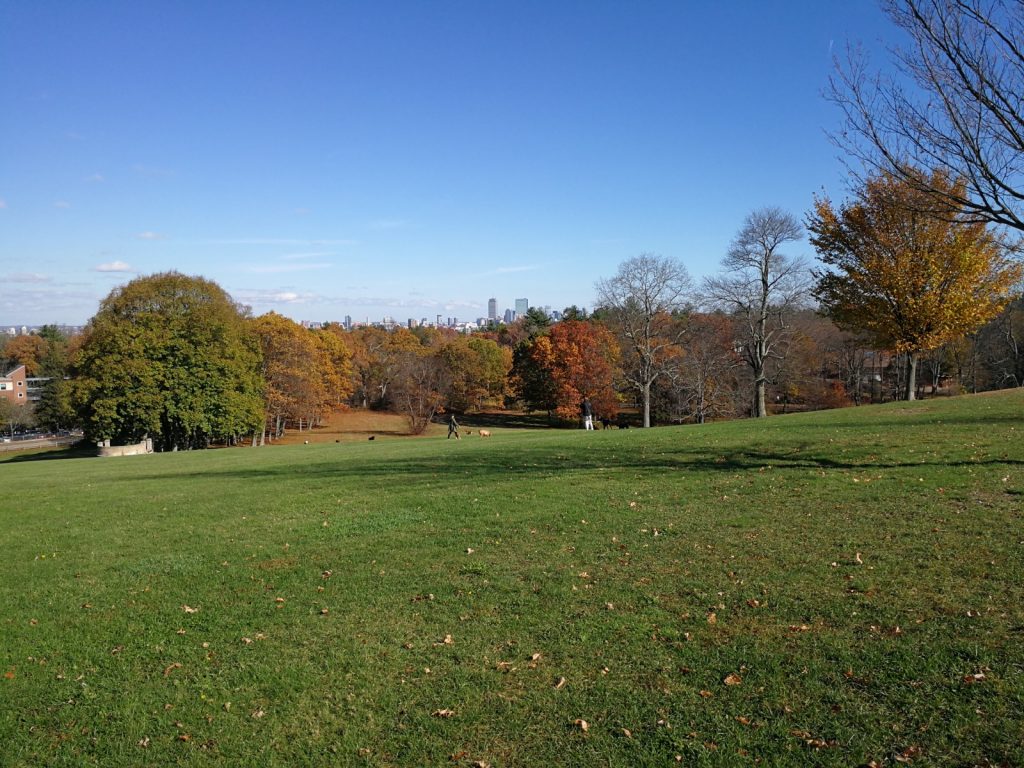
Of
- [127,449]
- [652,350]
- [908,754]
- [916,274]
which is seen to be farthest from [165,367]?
[908,754]

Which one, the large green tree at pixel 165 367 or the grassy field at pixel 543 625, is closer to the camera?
the grassy field at pixel 543 625

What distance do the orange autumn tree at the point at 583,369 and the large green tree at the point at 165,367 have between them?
25.5 meters

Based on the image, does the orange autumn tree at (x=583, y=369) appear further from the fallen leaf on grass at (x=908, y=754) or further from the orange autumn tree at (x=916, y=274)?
the fallen leaf on grass at (x=908, y=754)

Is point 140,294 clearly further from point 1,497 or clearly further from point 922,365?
point 922,365

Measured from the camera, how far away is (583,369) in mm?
56906

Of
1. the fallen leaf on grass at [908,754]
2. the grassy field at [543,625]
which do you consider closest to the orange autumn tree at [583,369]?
the grassy field at [543,625]

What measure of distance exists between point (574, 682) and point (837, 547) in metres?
4.34

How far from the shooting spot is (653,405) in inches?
2224

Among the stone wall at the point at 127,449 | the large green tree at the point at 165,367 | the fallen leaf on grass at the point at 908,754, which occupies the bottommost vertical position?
the stone wall at the point at 127,449

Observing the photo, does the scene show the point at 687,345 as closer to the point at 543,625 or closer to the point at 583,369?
the point at 583,369

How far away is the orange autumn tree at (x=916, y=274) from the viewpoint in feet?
79.7

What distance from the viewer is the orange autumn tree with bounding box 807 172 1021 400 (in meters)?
24.3

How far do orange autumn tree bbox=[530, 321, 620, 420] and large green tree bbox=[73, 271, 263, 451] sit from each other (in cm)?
2547

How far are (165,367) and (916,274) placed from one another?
4036cm
